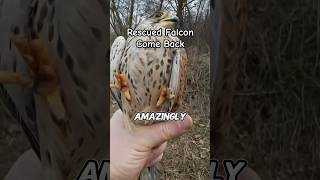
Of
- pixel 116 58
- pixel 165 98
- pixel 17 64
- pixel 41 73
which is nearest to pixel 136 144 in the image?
pixel 165 98

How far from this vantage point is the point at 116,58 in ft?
11.0

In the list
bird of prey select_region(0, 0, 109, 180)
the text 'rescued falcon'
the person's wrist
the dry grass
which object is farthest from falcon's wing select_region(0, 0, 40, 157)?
the dry grass

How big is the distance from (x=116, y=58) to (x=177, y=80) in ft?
1.00

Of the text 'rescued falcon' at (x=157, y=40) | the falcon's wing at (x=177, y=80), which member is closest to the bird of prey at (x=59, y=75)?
the text 'rescued falcon' at (x=157, y=40)

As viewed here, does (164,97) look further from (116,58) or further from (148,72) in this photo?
(116,58)

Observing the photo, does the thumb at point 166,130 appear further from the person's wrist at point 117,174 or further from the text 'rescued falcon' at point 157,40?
the text 'rescued falcon' at point 157,40

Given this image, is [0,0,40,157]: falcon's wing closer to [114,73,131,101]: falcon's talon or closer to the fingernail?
[114,73,131,101]: falcon's talon

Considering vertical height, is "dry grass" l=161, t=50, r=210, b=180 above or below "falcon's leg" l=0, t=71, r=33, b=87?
below

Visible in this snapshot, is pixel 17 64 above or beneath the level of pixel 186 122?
above

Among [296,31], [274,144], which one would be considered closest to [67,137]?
[274,144]

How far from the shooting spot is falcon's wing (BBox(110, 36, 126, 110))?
334 centimetres

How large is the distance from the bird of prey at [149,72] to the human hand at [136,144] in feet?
0.25

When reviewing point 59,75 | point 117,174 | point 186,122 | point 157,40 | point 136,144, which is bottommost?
point 117,174

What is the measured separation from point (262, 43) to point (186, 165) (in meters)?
0.69
